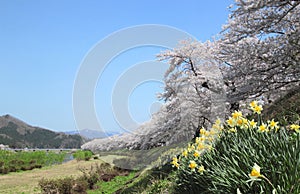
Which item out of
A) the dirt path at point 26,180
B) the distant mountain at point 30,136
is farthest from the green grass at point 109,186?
the distant mountain at point 30,136

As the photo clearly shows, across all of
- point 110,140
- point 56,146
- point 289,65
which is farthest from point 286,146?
point 56,146

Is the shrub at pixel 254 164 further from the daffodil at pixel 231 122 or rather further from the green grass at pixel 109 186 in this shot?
the green grass at pixel 109 186

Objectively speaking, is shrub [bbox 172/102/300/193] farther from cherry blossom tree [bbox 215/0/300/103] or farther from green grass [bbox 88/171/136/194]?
green grass [bbox 88/171/136/194]

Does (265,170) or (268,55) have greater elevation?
(268,55)

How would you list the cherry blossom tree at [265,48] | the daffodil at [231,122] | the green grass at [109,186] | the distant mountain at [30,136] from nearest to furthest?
the daffodil at [231,122] < the cherry blossom tree at [265,48] < the green grass at [109,186] < the distant mountain at [30,136]

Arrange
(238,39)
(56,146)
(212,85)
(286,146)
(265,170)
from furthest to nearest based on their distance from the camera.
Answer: (56,146) → (212,85) → (238,39) → (286,146) → (265,170)

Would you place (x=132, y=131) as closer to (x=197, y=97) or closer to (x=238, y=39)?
(x=197, y=97)

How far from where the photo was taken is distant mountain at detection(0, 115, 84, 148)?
104125mm

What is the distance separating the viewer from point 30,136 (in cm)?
12169

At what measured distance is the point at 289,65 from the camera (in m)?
8.28

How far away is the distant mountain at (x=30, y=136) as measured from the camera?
104125 millimetres

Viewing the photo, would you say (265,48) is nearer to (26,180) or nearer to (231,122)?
(231,122)

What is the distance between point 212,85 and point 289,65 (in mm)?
3472

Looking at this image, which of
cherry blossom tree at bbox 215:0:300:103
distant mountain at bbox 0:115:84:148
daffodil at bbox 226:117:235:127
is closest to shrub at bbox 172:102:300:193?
daffodil at bbox 226:117:235:127
